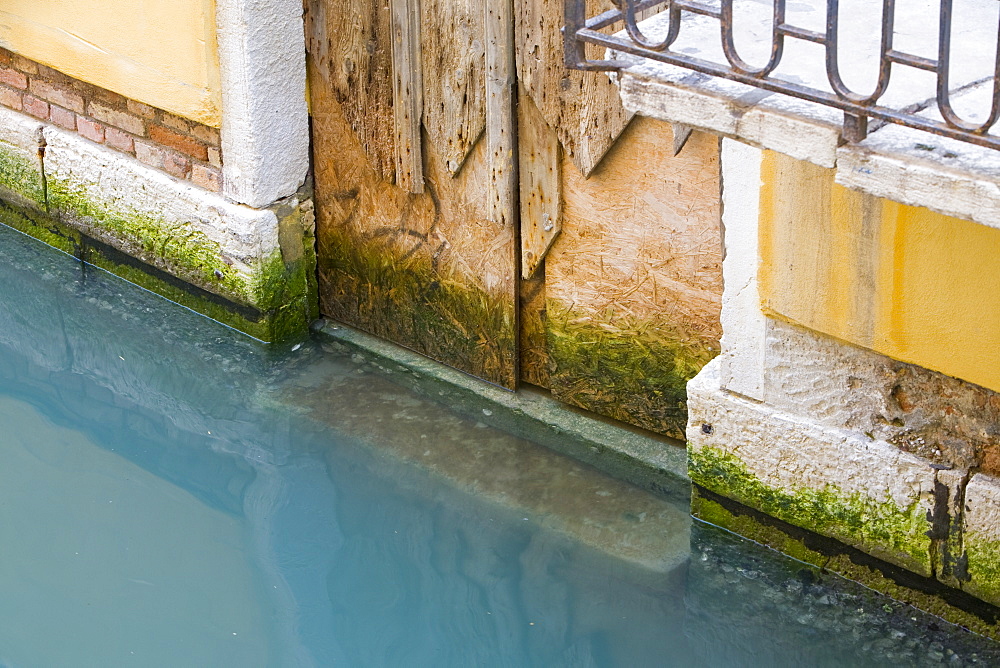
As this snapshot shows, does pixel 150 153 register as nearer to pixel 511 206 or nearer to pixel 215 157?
pixel 215 157

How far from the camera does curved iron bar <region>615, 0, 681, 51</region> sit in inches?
85.8

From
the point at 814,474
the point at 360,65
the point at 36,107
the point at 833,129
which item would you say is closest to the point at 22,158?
the point at 36,107

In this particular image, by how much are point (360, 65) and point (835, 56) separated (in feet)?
7.52

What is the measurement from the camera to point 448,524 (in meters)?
3.55

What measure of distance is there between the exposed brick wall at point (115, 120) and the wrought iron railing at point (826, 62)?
2239 mm

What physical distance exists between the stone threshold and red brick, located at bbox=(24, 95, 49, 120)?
4.69 ft

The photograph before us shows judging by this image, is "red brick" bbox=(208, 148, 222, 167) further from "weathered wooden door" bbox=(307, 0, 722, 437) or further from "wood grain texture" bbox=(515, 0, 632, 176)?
"wood grain texture" bbox=(515, 0, 632, 176)

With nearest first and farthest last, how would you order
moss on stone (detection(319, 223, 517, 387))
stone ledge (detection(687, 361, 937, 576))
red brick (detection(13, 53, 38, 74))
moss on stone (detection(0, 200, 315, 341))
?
stone ledge (detection(687, 361, 937, 576)) < moss on stone (detection(319, 223, 517, 387)) < moss on stone (detection(0, 200, 315, 341)) < red brick (detection(13, 53, 38, 74))

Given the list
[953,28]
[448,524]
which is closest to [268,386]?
[448,524]

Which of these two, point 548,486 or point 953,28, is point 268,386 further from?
point 953,28

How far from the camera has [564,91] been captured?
3523mm

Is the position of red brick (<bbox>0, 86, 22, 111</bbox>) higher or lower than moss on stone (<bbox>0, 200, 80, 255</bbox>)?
higher

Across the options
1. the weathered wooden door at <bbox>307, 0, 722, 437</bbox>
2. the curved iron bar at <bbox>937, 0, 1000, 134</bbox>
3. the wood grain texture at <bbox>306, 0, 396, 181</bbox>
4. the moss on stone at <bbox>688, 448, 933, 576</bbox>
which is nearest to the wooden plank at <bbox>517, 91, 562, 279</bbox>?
the weathered wooden door at <bbox>307, 0, 722, 437</bbox>

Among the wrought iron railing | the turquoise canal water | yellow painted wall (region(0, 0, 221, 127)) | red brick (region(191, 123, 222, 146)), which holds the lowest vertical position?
the turquoise canal water
